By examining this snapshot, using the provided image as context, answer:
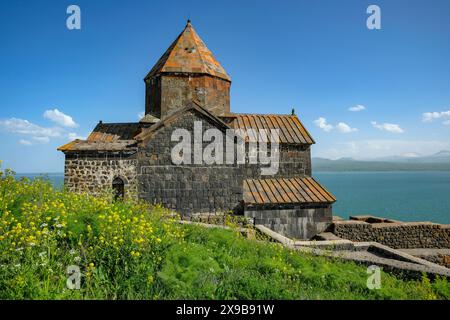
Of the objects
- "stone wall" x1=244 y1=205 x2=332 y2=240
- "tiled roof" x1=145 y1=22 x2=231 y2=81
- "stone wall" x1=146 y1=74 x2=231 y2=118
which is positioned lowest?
"stone wall" x1=244 y1=205 x2=332 y2=240

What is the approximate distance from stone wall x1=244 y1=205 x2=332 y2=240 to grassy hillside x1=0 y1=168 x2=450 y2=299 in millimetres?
5440

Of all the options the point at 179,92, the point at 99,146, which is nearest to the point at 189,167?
the point at 99,146

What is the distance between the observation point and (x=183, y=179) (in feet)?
35.8

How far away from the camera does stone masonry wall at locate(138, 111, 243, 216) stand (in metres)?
10.7

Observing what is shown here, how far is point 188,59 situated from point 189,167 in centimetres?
574

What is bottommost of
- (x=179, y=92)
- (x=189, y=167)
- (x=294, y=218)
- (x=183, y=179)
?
(x=294, y=218)

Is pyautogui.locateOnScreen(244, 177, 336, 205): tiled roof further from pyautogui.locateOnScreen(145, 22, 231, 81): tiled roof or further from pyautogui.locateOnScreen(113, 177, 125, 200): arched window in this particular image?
pyautogui.locateOnScreen(145, 22, 231, 81): tiled roof

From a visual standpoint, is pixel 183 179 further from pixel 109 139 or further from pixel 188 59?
pixel 188 59

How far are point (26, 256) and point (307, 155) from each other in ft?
42.5

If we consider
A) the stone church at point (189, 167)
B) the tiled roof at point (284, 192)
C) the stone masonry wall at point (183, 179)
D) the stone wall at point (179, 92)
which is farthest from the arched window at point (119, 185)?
the tiled roof at point (284, 192)

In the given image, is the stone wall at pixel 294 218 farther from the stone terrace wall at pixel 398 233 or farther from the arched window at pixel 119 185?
the arched window at pixel 119 185

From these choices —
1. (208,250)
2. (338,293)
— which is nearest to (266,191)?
(208,250)

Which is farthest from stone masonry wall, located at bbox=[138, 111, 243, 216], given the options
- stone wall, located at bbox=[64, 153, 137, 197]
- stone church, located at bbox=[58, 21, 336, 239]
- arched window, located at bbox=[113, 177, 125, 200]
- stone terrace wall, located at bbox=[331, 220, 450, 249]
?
stone terrace wall, located at bbox=[331, 220, 450, 249]
